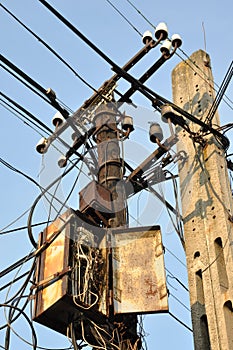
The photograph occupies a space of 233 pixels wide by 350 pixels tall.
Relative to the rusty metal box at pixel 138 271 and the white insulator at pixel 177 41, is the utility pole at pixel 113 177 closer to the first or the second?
the rusty metal box at pixel 138 271

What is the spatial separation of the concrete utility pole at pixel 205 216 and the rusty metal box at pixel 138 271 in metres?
0.32

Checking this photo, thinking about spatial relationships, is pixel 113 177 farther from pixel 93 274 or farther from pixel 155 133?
pixel 93 274

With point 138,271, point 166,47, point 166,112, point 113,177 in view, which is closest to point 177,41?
point 166,47

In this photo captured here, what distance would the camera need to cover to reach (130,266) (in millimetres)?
7262

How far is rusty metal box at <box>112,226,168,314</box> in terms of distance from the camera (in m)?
6.97

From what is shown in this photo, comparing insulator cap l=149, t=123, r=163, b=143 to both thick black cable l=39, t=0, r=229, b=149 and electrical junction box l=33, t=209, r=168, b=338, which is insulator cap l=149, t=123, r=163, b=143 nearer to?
thick black cable l=39, t=0, r=229, b=149

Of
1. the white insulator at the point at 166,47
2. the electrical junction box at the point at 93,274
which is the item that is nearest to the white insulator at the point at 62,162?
the white insulator at the point at 166,47

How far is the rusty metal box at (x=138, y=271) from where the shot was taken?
6973 mm

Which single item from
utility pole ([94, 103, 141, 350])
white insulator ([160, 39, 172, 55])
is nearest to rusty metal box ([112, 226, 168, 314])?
utility pole ([94, 103, 141, 350])

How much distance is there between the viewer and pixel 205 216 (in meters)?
7.44

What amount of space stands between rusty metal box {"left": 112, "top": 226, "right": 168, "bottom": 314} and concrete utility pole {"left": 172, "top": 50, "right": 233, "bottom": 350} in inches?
12.4

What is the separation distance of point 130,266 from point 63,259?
27.0 inches

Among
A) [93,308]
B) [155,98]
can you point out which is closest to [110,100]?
[155,98]

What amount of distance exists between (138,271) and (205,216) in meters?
0.91
